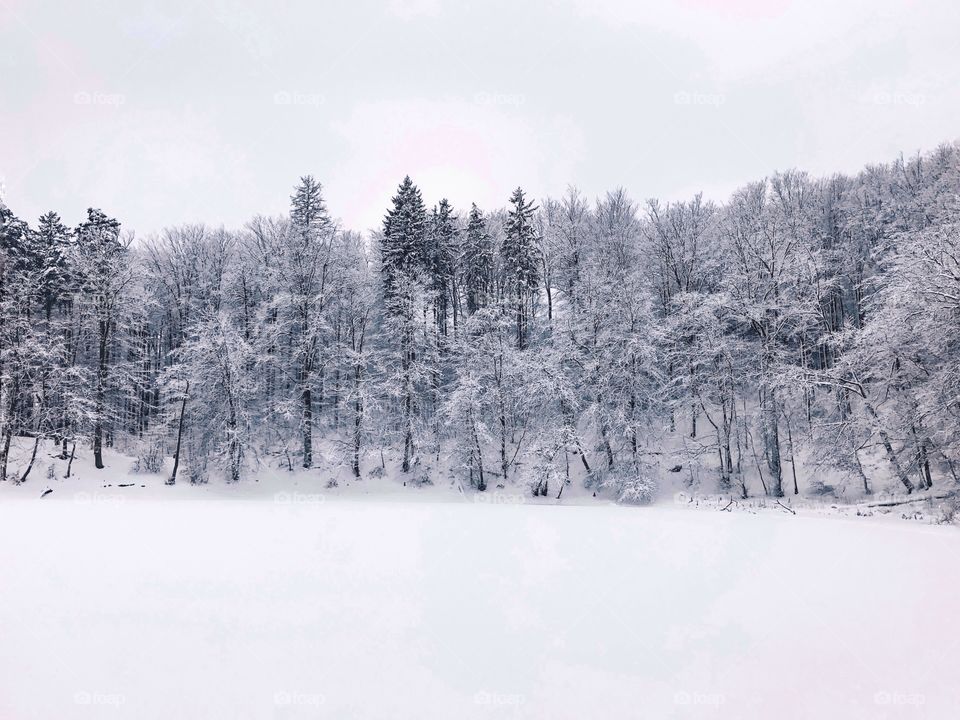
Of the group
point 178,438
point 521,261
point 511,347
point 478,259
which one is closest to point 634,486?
point 511,347

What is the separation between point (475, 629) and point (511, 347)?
2539cm

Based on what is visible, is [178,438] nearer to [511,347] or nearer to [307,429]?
[307,429]

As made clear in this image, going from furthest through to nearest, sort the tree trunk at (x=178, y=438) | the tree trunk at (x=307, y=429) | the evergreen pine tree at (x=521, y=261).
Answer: the evergreen pine tree at (x=521, y=261) → the tree trunk at (x=307, y=429) → the tree trunk at (x=178, y=438)

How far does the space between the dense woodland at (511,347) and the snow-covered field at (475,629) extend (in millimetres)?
15230

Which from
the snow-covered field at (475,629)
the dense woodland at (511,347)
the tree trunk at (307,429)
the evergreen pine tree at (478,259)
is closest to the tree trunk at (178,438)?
the dense woodland at (511,347)

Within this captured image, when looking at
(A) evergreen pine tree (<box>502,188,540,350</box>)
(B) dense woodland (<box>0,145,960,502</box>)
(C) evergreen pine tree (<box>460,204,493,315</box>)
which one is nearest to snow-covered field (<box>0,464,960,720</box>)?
(B) dense woodland (<box>0,145,960,502</box>)

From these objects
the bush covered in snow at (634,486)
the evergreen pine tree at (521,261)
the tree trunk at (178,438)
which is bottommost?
the bush covered in snow at (634,486)

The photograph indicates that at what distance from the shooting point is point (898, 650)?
5.71m

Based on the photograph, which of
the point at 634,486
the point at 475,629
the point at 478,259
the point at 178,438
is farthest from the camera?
the point at 478,259

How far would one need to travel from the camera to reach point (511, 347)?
1232 inches

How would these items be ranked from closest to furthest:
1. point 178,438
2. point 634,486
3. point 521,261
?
point 634,486, point 178,438, point 521,261

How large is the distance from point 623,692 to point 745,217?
118 feet

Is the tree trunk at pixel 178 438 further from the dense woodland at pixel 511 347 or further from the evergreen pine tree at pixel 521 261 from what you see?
the evergreen pine tree at pixel 521 261

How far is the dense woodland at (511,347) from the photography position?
25.5 metres
